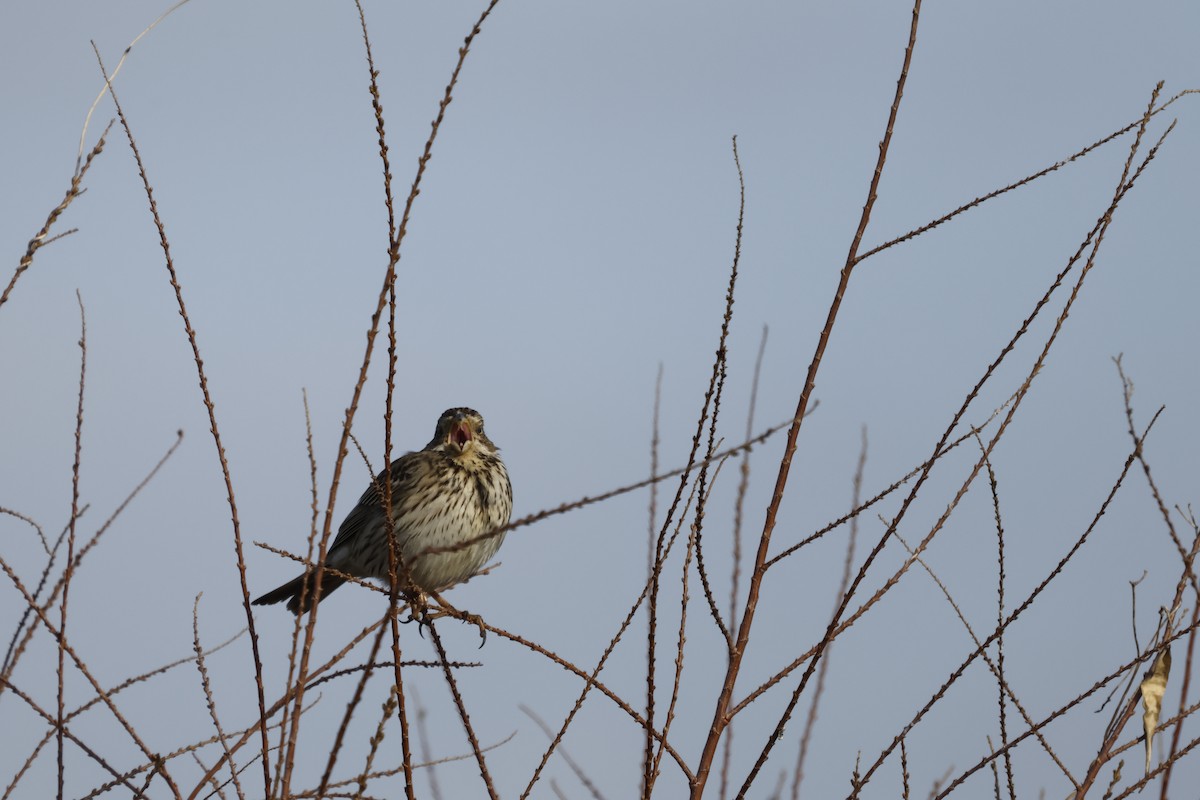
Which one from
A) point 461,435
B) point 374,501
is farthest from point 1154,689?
point 374,501

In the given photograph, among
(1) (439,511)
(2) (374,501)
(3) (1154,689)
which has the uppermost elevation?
(2) (374,501)

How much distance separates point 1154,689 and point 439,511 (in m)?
4.58

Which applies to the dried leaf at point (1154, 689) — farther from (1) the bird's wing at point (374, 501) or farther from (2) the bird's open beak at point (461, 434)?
(2) the bird's open beak at point (461, 434)

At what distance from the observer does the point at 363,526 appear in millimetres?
8117

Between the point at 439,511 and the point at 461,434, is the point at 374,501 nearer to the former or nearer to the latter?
the point at 461,434

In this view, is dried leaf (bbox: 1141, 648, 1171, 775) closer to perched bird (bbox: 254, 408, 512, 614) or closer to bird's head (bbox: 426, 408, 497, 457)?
perched bird (bbox: 254, 408, 512, 614)

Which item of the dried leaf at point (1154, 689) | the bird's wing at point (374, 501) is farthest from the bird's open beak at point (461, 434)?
the dried leaf at point (1154, 689)

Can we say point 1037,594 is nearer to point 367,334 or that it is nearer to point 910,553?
point 910,553

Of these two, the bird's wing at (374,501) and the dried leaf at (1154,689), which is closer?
the dried leaf at (1154,689)

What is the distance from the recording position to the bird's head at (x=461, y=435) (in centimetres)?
789

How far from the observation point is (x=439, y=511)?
734 centimetres

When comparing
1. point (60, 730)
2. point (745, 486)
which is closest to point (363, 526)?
point (745, 486)

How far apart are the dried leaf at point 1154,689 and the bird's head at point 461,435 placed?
493 cm

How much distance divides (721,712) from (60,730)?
1535 millimetres
